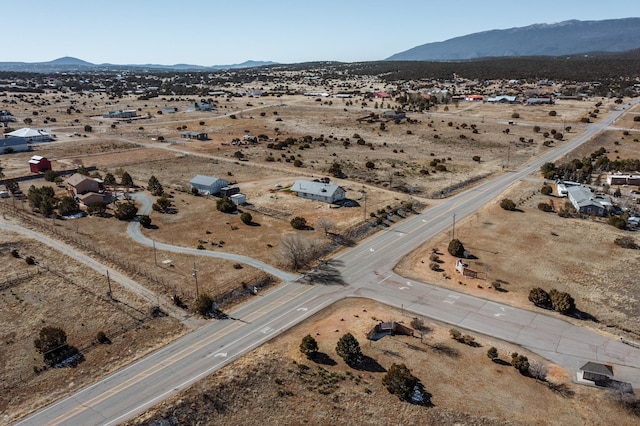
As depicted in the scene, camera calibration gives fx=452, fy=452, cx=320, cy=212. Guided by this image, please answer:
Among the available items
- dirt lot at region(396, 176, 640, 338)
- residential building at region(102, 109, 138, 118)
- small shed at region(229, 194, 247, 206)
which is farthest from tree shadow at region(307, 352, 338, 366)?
residential building at region(102, 109, 138, 118)

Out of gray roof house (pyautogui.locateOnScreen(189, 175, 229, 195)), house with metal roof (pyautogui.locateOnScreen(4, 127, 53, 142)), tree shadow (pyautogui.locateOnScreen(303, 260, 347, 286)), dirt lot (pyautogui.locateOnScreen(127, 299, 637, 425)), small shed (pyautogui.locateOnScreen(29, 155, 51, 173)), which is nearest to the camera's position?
dirt lot (pyautogui.locateOnScreen(127, 299, 637, 425))

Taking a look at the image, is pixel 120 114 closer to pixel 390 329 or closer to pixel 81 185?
pixel 81 185

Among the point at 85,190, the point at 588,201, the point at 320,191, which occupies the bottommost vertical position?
the point at 588,201

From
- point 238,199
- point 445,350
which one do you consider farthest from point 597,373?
point 238,199

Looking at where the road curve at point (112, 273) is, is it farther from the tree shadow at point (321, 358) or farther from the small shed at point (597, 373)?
the small shed at point (597, 373)

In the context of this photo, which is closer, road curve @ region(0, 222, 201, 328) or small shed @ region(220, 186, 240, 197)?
road curve @ region(0, 222, 201, 328)

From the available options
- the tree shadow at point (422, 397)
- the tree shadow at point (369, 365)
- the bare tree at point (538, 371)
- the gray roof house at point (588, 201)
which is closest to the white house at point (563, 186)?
the gray roof house at point (588, 201)

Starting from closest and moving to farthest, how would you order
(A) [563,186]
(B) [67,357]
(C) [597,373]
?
(C) [597,373]
(B) [67,357]
(A) [563,186]

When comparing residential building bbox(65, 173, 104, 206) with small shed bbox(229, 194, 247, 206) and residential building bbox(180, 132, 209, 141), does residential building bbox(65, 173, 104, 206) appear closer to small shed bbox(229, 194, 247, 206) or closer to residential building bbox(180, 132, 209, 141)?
small shed bbox(229, 194, 247, 206)
